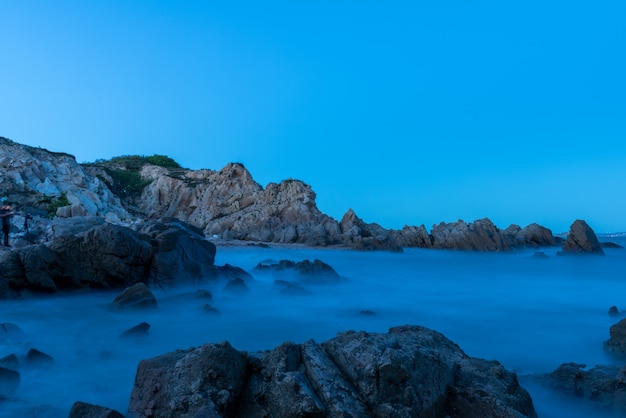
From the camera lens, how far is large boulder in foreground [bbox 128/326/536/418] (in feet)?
9.19

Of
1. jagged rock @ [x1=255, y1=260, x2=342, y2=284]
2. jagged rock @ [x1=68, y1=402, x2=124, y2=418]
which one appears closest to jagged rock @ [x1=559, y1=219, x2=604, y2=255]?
jagged rock @ [x1=255, y1=260, x2=342, y2=284]

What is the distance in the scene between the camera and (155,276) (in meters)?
9.89

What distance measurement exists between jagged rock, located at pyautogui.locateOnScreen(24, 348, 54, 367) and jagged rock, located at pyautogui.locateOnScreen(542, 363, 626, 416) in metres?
5.34

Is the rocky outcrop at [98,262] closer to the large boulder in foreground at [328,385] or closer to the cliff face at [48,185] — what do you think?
the large boulder in foreground at [328,385]

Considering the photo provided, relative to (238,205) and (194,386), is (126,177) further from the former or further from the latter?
(194,386)

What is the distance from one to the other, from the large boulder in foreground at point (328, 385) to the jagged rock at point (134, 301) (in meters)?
4.33

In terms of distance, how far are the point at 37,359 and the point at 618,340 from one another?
7176 millimetres

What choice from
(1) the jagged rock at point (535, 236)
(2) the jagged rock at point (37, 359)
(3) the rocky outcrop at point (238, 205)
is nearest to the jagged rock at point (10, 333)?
(2) the jagged rock at point (37, 359)

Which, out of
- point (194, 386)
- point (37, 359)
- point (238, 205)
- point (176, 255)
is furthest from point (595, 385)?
point (238, 205)

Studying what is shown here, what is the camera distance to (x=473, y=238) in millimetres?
27188

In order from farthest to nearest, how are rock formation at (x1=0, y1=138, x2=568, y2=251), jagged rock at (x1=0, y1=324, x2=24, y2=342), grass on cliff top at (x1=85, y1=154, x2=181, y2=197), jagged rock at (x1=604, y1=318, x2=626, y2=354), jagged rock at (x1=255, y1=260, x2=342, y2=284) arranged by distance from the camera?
grass on cliff top at (x1=85, y1=154, x2=181, y2=197)
rock formation at (x1=0, y1=138, x2=568, y2=251)
jagged rock at (x1=255, y1=260, x2=342, y2=284)
jagged rock at (x1=0, y1=324, x2=24, y2=342)
jagged rock at (x1=604, y1=318, x2=626, y2=354)

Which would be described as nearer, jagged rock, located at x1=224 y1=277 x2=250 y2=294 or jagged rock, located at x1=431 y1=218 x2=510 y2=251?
jagged rock, located at x1=224 y1=277 x2=250 y2=294

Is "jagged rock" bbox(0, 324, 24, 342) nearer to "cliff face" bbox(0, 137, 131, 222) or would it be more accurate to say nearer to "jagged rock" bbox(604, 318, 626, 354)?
"jagged rock" bbox(604, 318, 626, 354)

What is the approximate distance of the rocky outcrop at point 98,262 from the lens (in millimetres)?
8508
